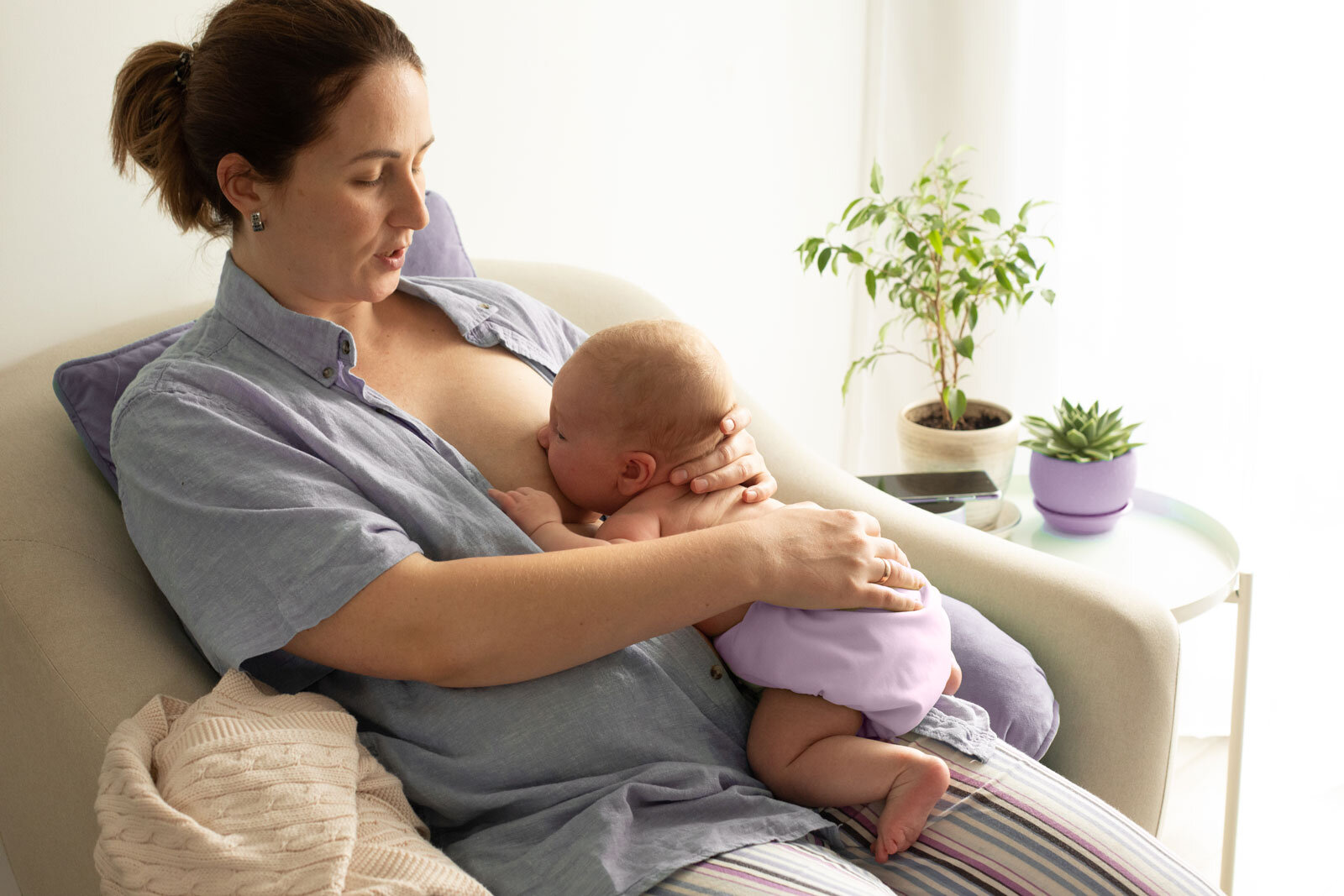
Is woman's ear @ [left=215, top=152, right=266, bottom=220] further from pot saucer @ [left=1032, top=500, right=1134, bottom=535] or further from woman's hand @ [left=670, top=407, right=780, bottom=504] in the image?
pot saucer @ [left=1032, top=500, right=1134, bottom=535]

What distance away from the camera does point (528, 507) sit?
1.32 meters

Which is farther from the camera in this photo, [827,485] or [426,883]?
[827,485]

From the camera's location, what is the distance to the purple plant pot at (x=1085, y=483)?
197 cm

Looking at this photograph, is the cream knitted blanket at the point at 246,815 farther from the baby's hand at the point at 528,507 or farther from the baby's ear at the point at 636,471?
the baby's ear at the point at 636,471

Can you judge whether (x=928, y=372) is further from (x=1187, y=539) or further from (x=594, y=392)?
(x=594, y=392)

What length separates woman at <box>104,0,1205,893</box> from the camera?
1.15 meters

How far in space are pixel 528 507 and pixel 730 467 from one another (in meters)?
0.24

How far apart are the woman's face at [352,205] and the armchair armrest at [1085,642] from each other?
80cm

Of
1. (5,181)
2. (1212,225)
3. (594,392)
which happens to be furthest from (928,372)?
(5,181)

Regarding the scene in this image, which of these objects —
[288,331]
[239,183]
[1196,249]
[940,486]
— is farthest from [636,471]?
[1196,249]

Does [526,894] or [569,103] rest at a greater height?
[569,103]

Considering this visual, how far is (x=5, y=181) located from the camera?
4.96 feet

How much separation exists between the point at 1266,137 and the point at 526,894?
2.08m

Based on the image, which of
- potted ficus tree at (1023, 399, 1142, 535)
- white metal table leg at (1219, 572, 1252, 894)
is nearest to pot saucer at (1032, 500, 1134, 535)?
potted ficus tree at (1023, 399, 1142, 535)
